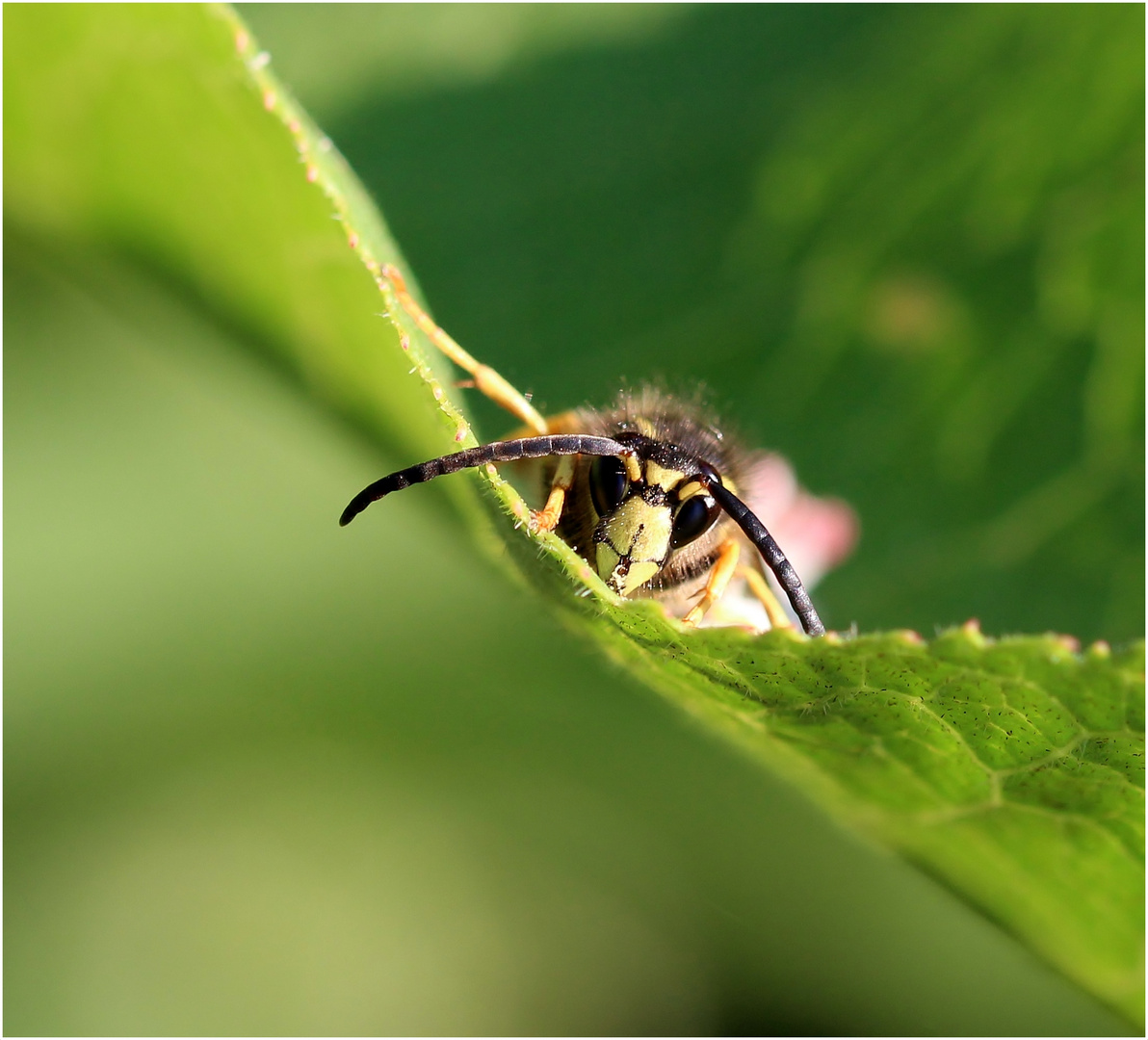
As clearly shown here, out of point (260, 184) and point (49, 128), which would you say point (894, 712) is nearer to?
point (260, 184)

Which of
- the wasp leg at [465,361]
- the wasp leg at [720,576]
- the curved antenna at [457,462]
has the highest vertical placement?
the wasp leg at [465,361]

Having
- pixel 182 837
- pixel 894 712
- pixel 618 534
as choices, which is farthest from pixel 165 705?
pixel 894 712

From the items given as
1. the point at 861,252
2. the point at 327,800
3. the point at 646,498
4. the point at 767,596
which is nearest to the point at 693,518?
the point at 646,498

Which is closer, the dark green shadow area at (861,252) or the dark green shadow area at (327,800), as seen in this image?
the dark green shadow area at (861,252)

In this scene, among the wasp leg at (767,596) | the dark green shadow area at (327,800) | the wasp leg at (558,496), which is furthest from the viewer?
the dark green shadow area at (327,800)

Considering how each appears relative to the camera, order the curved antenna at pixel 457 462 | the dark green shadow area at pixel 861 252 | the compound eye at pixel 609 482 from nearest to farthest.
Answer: the curved antenna at pixel 457 462 → the compound eye at pixel 609 482 → the dark green shadow area at pixel 861 252

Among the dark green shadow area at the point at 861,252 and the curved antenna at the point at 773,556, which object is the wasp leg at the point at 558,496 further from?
the dark green shadow area at the point at 861,252

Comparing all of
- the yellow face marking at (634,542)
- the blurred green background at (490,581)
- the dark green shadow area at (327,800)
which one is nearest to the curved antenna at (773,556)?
the yellow face marking at (634,542)

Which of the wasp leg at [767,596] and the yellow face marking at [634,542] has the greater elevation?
the wasp leg at [767,596]
